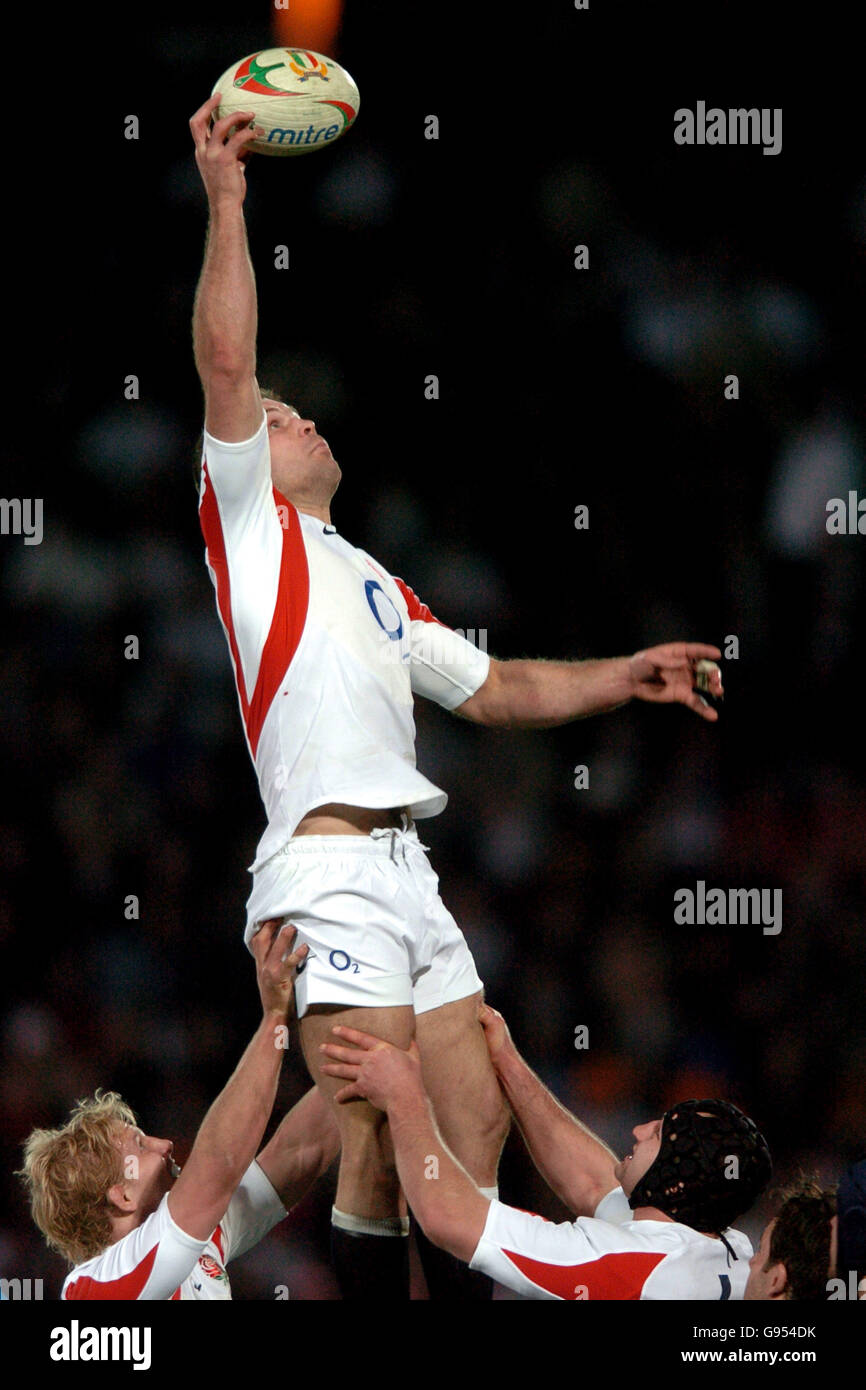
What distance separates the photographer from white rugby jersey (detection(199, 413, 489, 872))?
328 cm

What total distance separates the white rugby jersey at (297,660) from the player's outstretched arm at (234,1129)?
24cm

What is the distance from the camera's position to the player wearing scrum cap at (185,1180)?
3.15 m

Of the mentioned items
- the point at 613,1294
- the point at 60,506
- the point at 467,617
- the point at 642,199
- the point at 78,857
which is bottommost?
the point at 613,1294

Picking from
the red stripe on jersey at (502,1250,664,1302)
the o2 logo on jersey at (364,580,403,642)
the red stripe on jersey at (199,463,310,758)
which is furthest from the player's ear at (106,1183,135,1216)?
the o2 logo on jersey at (364,580,403,642)

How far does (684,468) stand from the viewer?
19.8 ft

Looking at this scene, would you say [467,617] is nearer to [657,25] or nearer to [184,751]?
[184,751]

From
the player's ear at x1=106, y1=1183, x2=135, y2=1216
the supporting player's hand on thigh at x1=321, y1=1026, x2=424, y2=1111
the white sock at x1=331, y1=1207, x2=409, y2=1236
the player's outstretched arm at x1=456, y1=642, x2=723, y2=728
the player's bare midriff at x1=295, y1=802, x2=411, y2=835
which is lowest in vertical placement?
the player's ear at x1=106, y1=1183, x2=135, y2=1216

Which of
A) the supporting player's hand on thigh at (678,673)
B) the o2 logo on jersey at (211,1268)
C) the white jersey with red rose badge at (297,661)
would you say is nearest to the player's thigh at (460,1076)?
the white jersey with red rose badge at (297,661)

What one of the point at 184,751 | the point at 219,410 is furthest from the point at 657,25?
the point at 219,410

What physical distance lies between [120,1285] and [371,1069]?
0.72m

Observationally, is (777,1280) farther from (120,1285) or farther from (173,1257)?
(120,1285)

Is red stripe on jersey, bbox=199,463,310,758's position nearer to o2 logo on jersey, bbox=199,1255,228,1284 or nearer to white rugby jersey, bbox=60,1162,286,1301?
white rugby jersey, bbox=60,1162,286,1301

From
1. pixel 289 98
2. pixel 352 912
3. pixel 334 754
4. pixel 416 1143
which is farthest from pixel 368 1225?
pixel 289 98

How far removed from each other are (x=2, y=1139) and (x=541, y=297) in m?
3.72
